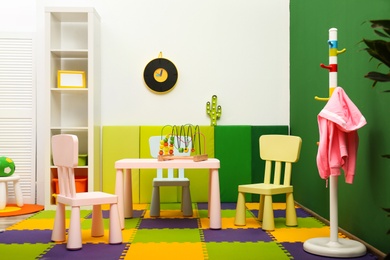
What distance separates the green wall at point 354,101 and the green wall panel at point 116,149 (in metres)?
2.05

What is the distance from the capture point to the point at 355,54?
4227mm

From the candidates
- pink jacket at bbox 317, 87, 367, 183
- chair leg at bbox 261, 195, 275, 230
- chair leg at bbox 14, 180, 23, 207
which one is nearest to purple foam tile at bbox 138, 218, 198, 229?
chair leg at bbox 261, 195, 275, 230

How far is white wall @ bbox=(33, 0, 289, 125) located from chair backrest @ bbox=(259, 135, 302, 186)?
135 cm

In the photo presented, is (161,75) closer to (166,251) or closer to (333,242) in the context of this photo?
(166,251)

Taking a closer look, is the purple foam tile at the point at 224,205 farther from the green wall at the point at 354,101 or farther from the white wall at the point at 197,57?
the white wall at the point at 197,57

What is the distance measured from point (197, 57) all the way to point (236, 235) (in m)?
2.97

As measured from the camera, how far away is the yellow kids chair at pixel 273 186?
4781 millimetres

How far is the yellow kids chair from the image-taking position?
4.78 metres

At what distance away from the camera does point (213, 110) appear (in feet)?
21.9

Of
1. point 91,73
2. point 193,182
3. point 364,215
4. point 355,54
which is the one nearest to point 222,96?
point 193,182

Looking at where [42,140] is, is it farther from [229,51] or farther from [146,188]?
[229,51]

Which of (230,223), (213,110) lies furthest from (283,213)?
(213,110)

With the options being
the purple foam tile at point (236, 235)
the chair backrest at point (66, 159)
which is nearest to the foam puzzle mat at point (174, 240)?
the purple foam tile at point (236, 235)

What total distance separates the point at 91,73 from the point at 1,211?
1.93m
